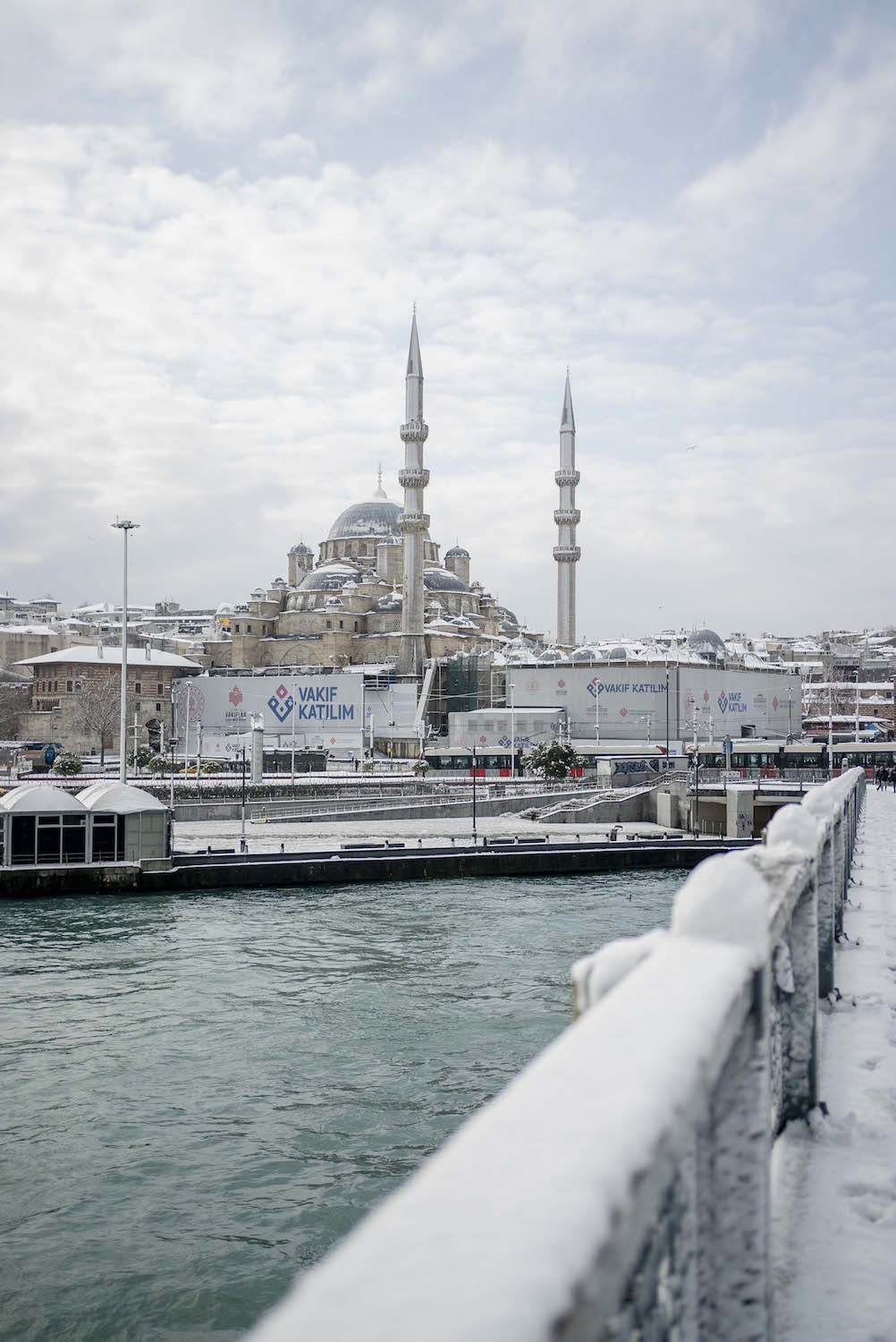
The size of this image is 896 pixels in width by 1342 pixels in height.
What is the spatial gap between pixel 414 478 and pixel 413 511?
1.51 m

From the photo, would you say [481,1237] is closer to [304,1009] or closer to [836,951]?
[836,951]

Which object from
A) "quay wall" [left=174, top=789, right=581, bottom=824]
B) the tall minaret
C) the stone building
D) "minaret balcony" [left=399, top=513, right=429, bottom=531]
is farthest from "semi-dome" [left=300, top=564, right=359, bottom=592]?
"quay wall" [left=174, top=789, right=581, bottom=824]

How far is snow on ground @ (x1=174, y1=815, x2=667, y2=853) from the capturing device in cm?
2395

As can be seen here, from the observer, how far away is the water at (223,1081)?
6363 mm

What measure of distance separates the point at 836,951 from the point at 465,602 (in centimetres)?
6226

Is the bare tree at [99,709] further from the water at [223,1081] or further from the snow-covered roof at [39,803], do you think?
the water at [223,1081]

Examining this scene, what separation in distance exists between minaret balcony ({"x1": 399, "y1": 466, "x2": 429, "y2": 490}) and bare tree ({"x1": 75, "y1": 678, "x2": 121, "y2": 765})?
54.8 feet

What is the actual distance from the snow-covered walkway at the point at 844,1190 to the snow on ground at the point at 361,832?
18.4 m

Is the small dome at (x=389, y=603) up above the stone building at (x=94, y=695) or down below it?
above

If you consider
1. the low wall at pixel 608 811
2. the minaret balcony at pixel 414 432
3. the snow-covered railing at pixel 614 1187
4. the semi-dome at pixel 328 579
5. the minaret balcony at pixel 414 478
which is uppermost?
the minaret balcony at pixel 414 432

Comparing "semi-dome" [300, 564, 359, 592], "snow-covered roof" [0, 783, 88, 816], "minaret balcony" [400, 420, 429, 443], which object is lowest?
"snow-covered roof" [0, 783, 88, 816]

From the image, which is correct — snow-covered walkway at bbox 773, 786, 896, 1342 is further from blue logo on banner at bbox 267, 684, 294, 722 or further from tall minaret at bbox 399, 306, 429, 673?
tall minaret at bbox 399, 306, 429, 673

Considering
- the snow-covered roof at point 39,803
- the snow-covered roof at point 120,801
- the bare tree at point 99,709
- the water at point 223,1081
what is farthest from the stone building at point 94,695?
the water at point 223,1081

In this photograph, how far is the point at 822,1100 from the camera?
3.31 m
